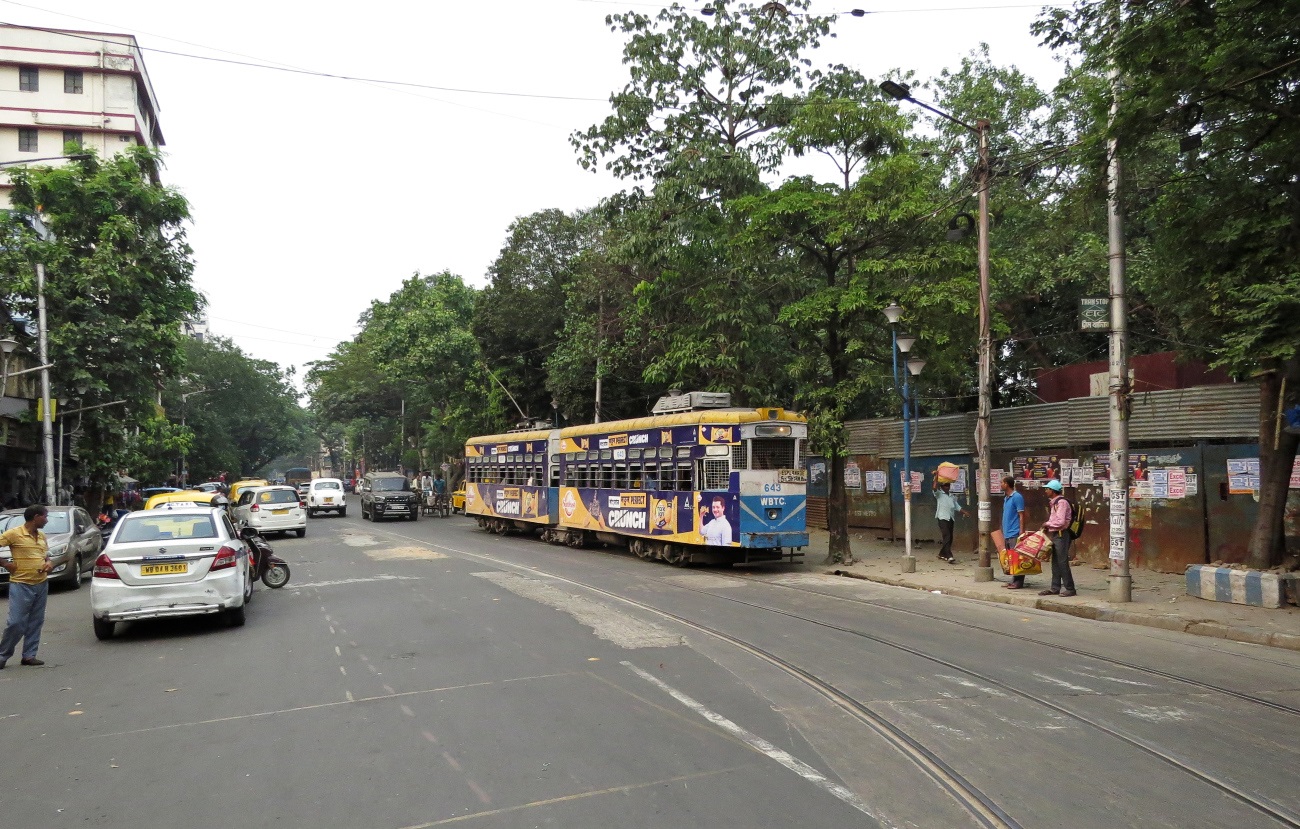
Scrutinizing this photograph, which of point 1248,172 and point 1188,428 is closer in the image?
point 1248,172

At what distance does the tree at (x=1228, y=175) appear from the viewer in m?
10.2

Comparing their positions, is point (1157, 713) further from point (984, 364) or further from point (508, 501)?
point (508, 501)

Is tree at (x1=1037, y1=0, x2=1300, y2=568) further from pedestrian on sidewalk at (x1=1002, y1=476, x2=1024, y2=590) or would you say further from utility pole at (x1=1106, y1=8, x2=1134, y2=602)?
pedestrian on sidewalk at (x1=1002, y1=476, x2=1024, y2=590)

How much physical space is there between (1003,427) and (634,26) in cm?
1412

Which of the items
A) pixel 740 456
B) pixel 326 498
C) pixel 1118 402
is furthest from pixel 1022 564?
pixel 326 498

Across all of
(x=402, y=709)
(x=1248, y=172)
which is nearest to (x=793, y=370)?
(x=1248, y=172)

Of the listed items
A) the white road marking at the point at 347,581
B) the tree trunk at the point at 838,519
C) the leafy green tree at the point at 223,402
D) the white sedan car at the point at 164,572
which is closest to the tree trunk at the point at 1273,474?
the tree trunk at the point at 838,519

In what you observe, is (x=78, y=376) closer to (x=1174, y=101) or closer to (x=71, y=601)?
(x=71, y=601)

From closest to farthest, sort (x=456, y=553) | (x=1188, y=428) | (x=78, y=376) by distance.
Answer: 1. (x=1188, y=428)
2. (x=456, y=553)
3. (x=78, y=376)

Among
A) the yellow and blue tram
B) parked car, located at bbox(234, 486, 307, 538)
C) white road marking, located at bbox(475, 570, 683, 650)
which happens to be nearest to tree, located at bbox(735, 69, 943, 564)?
the yellow and blue tram

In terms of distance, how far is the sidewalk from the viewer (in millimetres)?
10500

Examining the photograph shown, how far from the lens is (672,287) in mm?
23141

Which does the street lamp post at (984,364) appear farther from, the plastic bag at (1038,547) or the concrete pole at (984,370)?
the plastic bag at (1038,547)

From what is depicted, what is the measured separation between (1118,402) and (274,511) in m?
24.4
